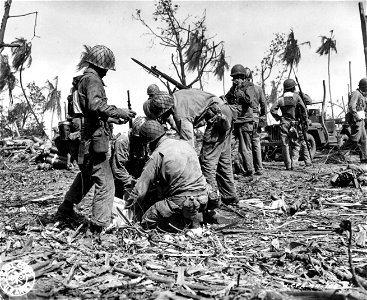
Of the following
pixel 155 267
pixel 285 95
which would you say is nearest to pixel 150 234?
pixel 155 267

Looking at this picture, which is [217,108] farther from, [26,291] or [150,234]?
[26,291]

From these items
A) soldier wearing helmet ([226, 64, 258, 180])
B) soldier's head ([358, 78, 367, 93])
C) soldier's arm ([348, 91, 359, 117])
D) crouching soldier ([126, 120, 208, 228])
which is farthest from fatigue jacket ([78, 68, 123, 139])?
soldier's head ([358, 78, 367, 93])

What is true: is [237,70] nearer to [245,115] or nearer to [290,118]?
[245,115]

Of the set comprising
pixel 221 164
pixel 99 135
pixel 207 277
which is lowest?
pixel 207 277

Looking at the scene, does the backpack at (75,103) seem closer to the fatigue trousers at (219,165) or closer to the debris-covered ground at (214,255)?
the debris-covered ground at (214,255)

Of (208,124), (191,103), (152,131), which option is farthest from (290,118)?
(152,131)

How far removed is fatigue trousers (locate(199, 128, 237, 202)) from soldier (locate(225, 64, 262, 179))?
2.49 m

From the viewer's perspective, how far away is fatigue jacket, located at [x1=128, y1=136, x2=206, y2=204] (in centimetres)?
506

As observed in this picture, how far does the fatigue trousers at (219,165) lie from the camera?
6715 mm

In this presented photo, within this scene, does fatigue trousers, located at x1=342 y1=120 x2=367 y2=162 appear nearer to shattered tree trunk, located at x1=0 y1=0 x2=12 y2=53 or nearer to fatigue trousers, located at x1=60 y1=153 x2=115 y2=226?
fatigue trousers, located at x1=60 y1=153 x2=115 y2=226

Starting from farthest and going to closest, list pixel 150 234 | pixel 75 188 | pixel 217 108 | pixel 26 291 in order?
pixel 217 108 < pixel 75 188 < pixel 150 234 < pixel 26 291

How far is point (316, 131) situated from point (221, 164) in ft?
31.8

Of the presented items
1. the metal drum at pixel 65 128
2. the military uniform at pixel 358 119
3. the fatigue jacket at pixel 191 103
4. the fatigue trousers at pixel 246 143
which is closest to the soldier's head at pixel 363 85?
the military uniform at pixel 358 119

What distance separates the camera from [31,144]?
70.0ft
